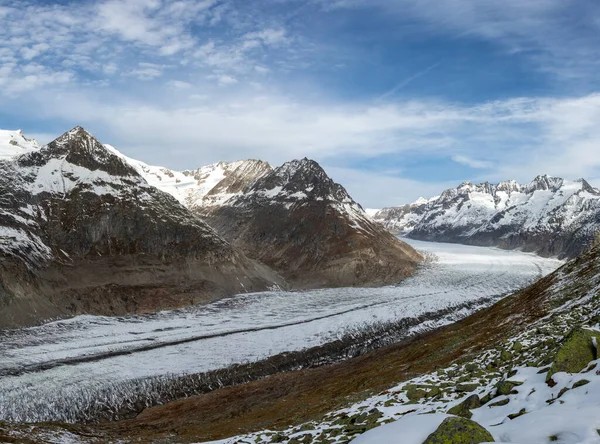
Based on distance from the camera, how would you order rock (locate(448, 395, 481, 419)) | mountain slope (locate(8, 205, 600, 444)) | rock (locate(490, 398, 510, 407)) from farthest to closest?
1. rock (locate(448, 395, 481, 419))
2. rock (locate(490, 398, 510, 407))
3. mountain slope (locate(8, 205, 600, 444))

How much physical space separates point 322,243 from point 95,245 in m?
78.7

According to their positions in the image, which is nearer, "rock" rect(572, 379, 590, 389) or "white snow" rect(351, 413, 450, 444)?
"white snow" rect(351, 413, 450, 444)

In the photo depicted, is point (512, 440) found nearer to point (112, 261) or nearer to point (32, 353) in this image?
point (32, 353)

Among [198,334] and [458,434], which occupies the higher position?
[458,434]

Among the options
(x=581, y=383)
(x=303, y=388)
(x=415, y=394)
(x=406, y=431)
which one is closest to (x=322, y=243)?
(x=303, y=388)

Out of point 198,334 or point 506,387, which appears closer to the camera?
point 506,387

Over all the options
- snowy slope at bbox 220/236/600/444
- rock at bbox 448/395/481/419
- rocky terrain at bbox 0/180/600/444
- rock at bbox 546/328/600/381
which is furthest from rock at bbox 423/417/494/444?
rock at bbox 546/328/600/381

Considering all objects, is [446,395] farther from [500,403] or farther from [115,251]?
[115,251]

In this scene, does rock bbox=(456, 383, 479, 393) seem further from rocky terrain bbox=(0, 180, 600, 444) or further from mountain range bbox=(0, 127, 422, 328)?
mountain range bbox=(0, 127, 422, 328)

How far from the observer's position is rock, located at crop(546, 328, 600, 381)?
14594mm

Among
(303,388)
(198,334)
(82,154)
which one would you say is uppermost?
(82,154)

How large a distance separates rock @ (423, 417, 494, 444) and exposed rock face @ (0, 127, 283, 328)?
315 feet

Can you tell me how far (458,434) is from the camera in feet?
33.7

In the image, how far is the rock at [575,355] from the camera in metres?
14.6
